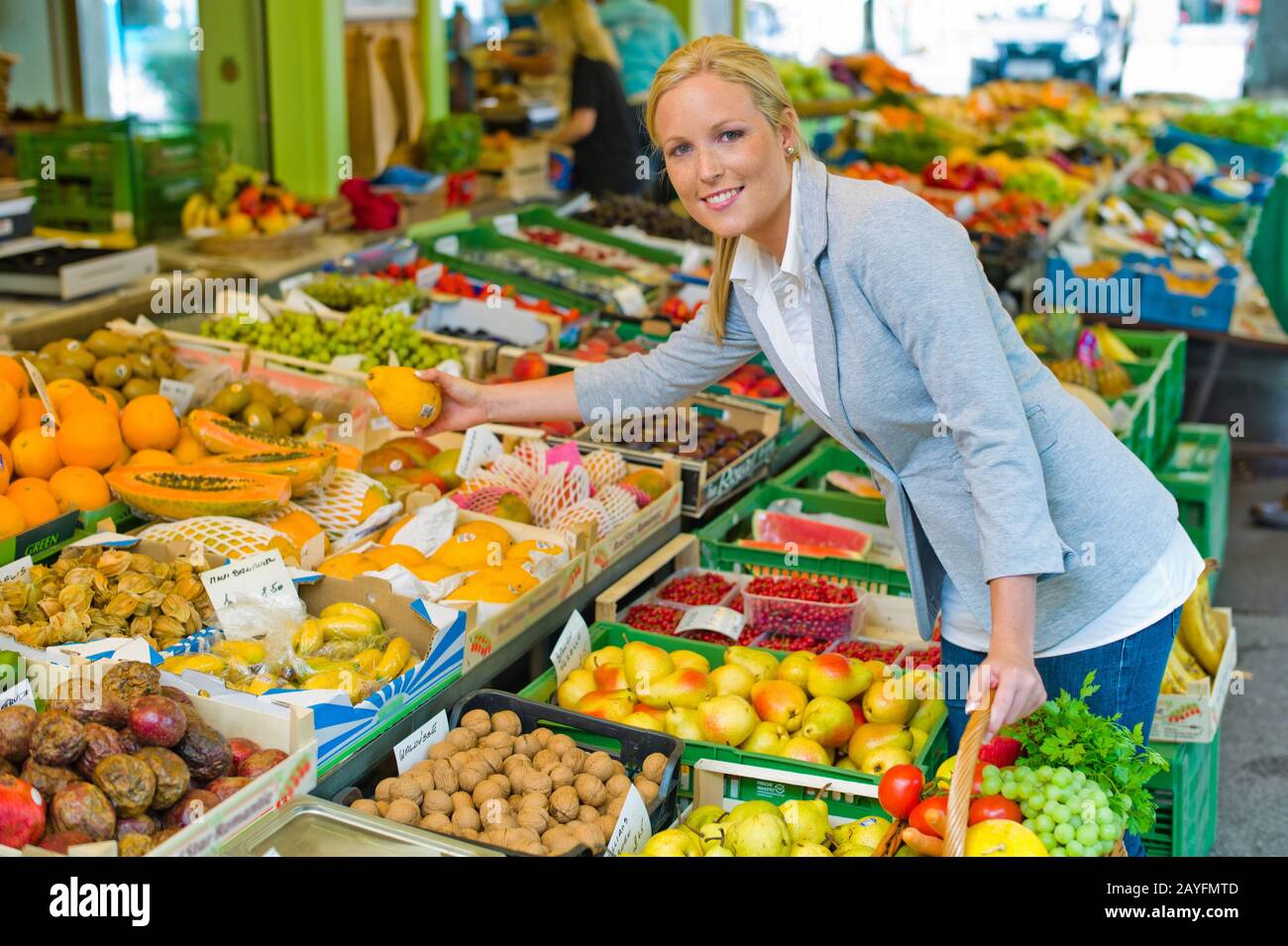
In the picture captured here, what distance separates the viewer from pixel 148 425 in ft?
10.9

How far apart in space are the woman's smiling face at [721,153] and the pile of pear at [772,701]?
1.03 m

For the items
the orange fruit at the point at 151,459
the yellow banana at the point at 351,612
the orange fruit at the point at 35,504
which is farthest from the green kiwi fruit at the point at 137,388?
the yellow banana at the point at 351,612

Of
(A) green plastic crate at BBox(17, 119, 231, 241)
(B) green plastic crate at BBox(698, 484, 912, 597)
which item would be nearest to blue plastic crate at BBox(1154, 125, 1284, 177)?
(A) green plastic crate at BBox(17, 119, 231, 241)

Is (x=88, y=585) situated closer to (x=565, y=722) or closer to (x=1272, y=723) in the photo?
(x=565, y=722)

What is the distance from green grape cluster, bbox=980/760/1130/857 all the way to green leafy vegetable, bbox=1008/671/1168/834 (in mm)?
22

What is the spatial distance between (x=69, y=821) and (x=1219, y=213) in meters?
9.01

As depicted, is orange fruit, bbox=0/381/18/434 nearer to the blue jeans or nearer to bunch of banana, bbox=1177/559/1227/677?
the blue jeans

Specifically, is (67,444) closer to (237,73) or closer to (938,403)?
(938,403)

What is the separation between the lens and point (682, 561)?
3619mm

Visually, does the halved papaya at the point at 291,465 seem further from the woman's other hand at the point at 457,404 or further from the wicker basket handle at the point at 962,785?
the wicker basket handle at the point at 962,785

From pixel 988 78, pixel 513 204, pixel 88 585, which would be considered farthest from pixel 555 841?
pixel 988 78

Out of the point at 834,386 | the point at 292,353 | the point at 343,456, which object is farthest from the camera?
the point at 292,353

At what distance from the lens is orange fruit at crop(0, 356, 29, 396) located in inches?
131

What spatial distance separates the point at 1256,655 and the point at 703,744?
3.19m
